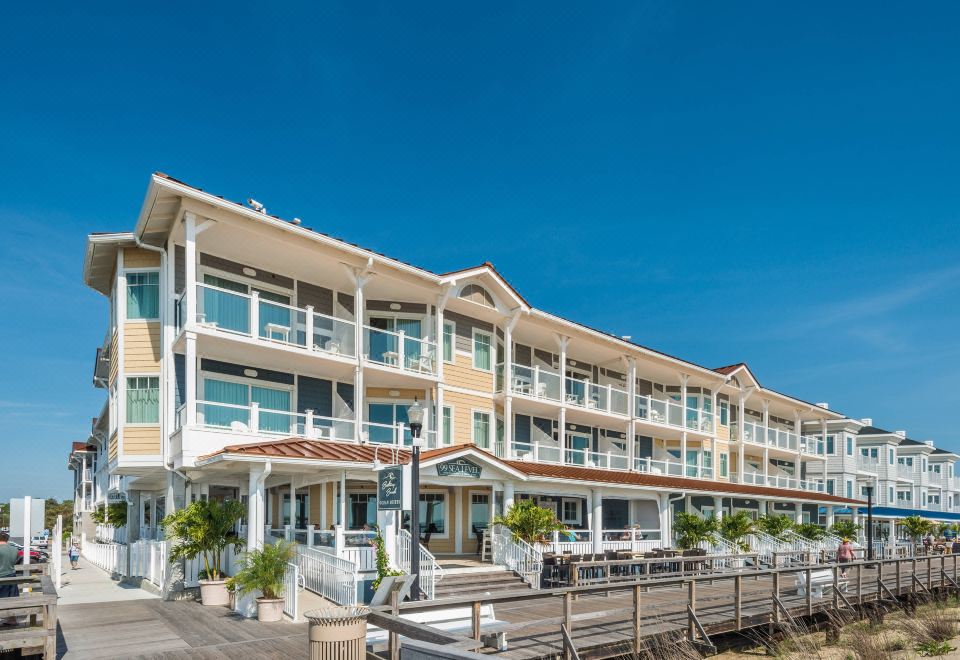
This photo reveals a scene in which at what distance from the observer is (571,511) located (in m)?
31.7

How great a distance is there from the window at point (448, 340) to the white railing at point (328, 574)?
9233 millimetres

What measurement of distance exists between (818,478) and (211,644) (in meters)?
50.1

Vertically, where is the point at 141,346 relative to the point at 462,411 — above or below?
above

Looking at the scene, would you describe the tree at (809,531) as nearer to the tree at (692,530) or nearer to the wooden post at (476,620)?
the tree at (692,530)

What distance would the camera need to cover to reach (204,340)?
19297 millimetres

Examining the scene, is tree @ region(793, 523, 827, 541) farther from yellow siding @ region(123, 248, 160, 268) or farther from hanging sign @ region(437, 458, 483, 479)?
yellow siding @ region(123, 248, 160, 268)

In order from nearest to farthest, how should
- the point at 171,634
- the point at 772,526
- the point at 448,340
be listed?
1. the point at 171,634
2. the point at 448,340
3. the point at 772,526

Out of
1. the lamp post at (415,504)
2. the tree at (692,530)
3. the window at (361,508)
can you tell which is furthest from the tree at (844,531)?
the lamp post at (415,504)

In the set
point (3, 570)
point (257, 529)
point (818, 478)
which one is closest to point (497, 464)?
point (257, 529)

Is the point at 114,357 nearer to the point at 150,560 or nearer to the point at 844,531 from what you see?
the point at 150,560

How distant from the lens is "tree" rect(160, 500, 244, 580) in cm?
1706

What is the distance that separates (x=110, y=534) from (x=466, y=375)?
21.6 meters

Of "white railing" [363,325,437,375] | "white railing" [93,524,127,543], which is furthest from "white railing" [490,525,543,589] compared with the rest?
"white railing" [93,524,127,543]

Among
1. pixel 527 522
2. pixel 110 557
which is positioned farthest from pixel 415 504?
pixel 110 557
